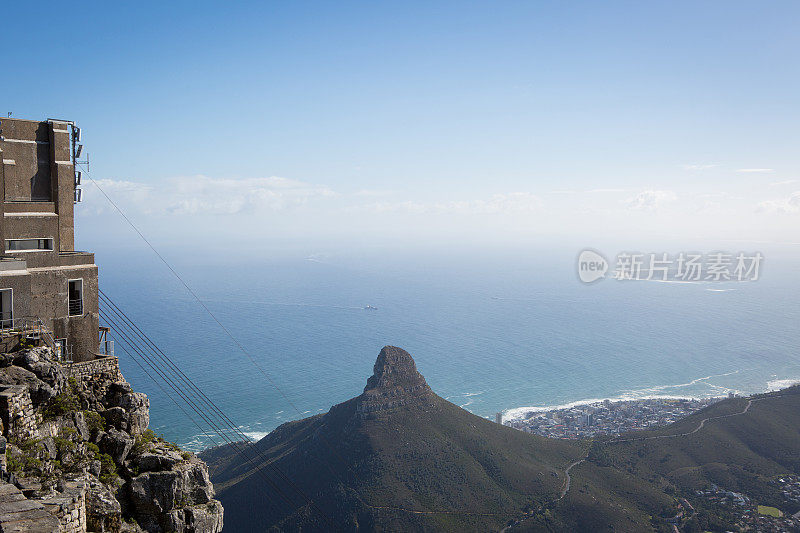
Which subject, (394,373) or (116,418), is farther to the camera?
(394,373)

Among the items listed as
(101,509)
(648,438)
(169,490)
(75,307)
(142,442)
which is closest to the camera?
(101,509)

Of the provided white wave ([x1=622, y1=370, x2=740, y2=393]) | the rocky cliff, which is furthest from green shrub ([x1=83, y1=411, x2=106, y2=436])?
white wave ([x1=622, y1=370, x2=740, y2=393])

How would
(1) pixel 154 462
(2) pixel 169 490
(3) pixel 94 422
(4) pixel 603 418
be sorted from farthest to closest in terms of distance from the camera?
(4) pixel 603 418 → (3) pixel 94 422 → (1) pixel 154 462 → (2) pixel 169 490

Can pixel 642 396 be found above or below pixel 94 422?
below

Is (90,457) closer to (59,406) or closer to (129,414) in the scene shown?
(59,406)

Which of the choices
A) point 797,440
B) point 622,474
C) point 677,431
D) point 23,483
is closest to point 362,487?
point 622,474

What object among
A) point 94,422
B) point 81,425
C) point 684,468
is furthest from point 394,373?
point 81,425

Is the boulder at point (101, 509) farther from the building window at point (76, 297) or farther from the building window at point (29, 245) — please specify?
the building window at point (29, 245)

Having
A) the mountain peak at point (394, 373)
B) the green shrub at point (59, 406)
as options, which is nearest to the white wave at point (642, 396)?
the mountain peak at point (394, 373)

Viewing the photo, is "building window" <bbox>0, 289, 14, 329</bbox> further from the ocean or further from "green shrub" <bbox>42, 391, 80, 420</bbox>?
the ocean
